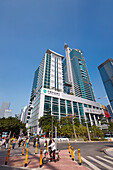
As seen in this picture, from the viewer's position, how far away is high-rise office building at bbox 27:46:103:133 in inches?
2322

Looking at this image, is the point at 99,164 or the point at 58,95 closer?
the point at 99,164

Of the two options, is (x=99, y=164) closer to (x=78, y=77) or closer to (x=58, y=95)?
(x=58, y=95)

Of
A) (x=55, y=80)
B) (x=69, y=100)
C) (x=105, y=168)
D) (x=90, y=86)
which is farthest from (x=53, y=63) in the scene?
(x=105, y=168)

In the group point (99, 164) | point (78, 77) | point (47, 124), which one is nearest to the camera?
point (99, 164)

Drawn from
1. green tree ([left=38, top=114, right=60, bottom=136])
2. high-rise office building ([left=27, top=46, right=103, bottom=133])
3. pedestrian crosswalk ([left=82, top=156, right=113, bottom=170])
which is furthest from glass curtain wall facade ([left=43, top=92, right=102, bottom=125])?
pedestrian crosswalk ([left=82, top=156, right=113, bottom=170])

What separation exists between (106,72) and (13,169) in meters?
142

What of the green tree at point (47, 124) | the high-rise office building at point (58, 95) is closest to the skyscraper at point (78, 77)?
the high-rise office building at point (58, 95)

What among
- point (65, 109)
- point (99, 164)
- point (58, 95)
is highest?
point (58, 95)

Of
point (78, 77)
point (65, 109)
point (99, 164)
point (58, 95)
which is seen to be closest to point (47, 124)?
point (65, 109)

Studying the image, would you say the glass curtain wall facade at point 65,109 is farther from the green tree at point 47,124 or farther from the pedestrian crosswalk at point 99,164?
the pedestrian crosswalk at point 99,164

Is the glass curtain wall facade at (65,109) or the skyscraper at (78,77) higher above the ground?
the skyscraper at (78,77)

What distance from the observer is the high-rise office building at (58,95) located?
193 feet

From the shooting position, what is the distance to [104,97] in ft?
77.1

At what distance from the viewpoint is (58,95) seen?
2589 inches
